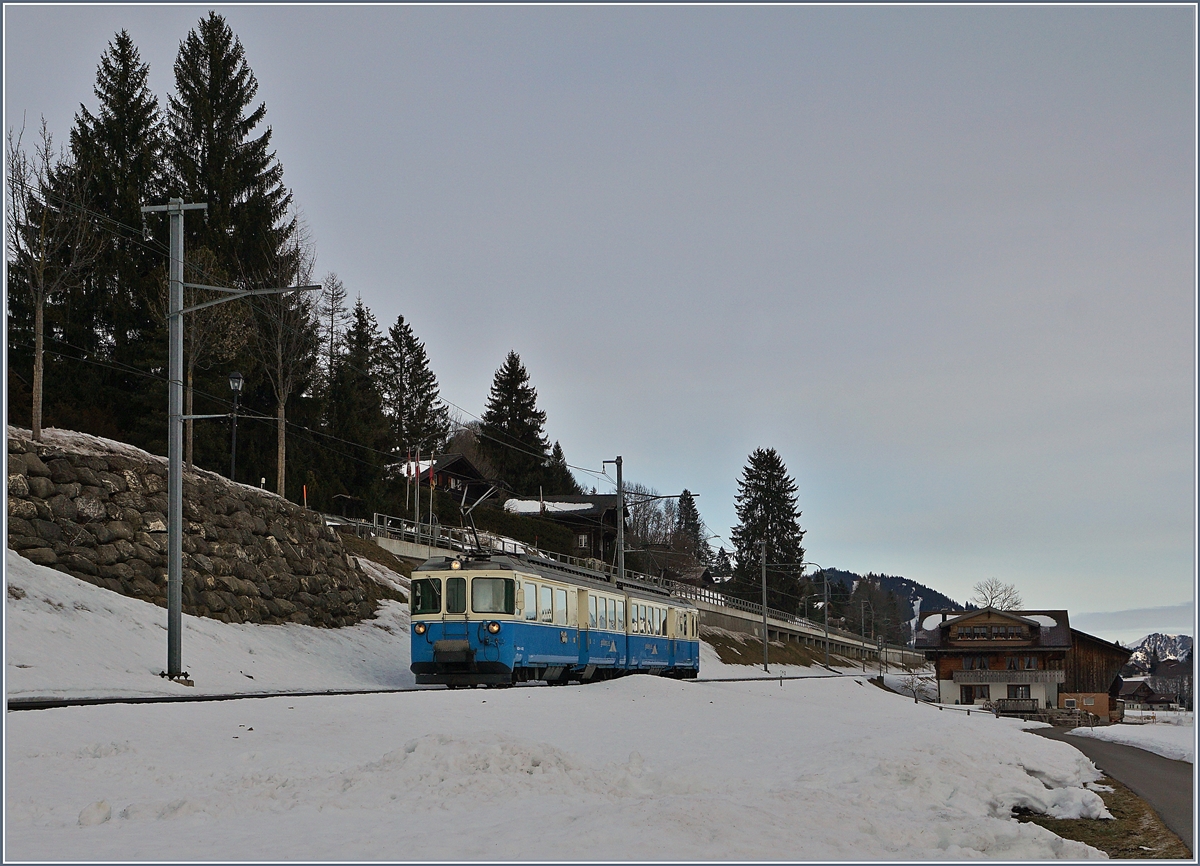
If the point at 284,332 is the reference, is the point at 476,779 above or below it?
below

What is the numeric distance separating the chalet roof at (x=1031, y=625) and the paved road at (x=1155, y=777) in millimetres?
44241

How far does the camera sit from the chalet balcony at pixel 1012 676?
65.4 m

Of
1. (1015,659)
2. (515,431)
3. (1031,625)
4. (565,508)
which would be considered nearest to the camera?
(1031,625)

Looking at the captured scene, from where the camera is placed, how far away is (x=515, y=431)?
10481 cm

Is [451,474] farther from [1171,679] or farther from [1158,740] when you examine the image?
[1171,679]

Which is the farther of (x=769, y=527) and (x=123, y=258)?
(x=769, y=527)

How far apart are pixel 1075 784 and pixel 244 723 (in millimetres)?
10766

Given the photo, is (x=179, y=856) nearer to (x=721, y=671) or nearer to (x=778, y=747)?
(x=778, y=747)

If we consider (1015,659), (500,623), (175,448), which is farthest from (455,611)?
(1015,659)

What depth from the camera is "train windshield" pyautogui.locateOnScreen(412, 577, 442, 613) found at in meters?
25.7

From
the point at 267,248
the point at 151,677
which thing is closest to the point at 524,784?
the point at 151,677

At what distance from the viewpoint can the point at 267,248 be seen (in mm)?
54156

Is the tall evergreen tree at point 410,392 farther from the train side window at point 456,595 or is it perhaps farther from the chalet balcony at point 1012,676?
the train side window at point 456,595

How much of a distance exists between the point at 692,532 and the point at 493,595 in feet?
412
